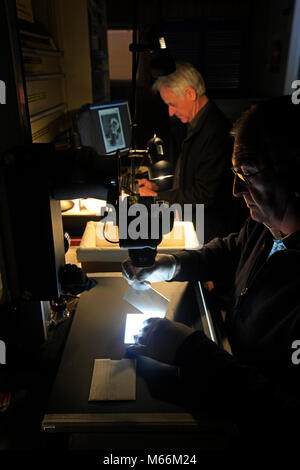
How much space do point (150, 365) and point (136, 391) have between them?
9 cm

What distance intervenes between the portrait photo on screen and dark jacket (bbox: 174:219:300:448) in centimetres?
154

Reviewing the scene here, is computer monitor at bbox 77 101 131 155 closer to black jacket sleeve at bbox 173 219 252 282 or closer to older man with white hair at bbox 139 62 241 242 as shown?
older man with white hair at bbox 139 62 241 242

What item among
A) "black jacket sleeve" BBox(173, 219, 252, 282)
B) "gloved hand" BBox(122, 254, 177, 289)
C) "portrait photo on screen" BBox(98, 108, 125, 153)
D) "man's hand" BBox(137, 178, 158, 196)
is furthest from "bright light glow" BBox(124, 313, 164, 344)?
"portrait photo on screen" BBox(98, 108, 125, 153)

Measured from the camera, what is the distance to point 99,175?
2.58 feet

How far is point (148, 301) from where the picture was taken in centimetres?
121

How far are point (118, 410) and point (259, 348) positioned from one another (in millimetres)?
418

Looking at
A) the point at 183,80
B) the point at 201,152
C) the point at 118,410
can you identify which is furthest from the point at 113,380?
the point at 183,80

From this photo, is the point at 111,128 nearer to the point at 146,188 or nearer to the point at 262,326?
the point at 146,188

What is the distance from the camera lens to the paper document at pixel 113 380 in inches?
33.5

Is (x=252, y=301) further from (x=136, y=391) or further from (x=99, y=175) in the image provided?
(x=99, y=175)

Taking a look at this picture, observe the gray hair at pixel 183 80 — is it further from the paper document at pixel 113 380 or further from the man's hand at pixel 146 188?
the paper document at pixel 113 380

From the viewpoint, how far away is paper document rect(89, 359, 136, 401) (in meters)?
0.85

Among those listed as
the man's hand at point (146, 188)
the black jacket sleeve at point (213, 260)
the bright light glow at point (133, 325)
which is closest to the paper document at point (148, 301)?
the bright light glow at point (133, 325)
